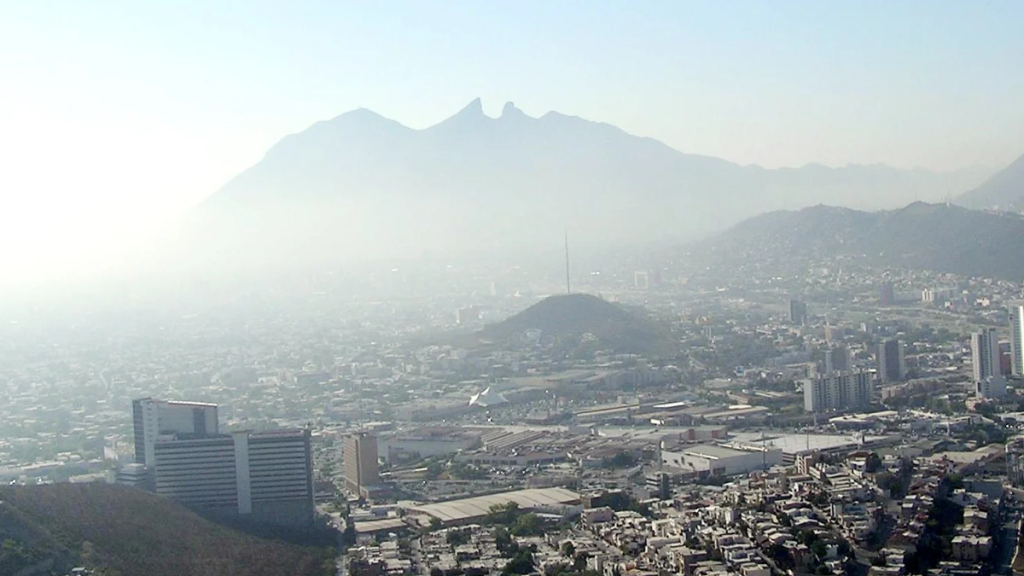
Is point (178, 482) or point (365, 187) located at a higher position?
point (365, 187)

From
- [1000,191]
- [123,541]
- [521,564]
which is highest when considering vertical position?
[1000,191]

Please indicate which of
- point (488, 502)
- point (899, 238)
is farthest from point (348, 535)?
point (899, 238)

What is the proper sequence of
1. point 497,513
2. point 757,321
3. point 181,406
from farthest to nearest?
1. point 757,321
2. point 181,406
3. point 497,513

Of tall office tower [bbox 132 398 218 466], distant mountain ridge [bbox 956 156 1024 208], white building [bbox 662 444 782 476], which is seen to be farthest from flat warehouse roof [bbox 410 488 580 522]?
distant mountain ridge [bbox 956 156 1024 208]

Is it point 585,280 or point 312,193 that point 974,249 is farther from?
point 312,193

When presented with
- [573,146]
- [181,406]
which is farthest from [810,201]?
[181,406]

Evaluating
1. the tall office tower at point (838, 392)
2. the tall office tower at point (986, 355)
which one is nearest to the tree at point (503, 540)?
the tall office tower at point (838, 392)

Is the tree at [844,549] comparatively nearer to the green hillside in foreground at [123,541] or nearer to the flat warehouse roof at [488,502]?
the flat warehouse roof at [488,502]

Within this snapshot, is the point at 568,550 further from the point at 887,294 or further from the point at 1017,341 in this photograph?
the point at 887,294
